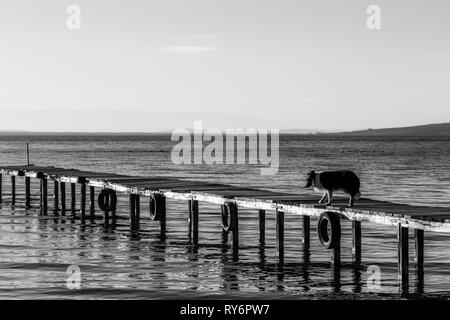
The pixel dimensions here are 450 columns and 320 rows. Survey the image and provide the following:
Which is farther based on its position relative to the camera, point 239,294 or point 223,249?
point 223,249

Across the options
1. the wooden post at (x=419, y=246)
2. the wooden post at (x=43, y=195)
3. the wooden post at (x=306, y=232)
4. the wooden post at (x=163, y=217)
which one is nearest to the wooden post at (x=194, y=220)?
the wooden post at (x=163, y=217)

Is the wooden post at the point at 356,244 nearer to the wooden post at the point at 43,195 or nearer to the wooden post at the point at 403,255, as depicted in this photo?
the wooden post at the point at 403,255

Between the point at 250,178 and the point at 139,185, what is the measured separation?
125 feet

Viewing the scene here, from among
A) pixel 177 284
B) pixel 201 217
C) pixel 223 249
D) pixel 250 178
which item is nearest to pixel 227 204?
pixel 223 249

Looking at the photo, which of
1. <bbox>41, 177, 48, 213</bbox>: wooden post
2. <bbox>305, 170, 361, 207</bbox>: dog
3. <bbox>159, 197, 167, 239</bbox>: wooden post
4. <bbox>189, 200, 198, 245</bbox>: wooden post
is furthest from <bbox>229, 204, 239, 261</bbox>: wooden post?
<bbox>41, 177, 48, 213</bbox>: wooden post

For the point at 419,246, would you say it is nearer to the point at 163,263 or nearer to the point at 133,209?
the point at 163,263

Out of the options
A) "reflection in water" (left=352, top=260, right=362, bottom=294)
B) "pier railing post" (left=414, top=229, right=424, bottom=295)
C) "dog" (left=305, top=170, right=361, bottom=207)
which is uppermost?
"dog" (left=305, top=170, right=361, bottom=207)

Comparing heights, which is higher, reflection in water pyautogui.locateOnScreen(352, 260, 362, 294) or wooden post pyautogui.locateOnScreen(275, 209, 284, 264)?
wooden post pyautogui.locateOnScreen(275, 209, 284, 264)

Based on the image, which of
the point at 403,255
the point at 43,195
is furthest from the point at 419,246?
the point at 43,195

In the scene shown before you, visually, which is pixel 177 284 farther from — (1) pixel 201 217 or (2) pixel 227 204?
(1) pixel 201 217

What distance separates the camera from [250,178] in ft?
226

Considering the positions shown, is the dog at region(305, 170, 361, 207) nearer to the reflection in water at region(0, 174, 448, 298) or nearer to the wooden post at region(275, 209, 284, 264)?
the reflection in water at region(0, 174, 448, 298)

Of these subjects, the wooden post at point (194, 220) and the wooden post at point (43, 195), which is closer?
the wooden post at point (194, 220)

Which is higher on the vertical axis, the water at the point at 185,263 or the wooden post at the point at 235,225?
the wooden post at the point at 235,225
